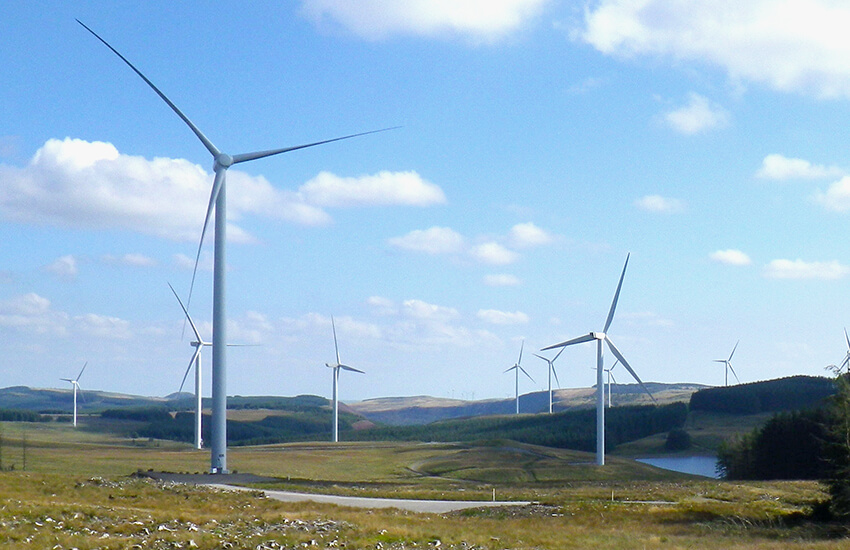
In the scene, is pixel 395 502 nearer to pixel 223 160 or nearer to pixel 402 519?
pixel 402 519

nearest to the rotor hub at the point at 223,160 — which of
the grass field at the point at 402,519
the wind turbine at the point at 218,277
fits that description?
the wind turbine at the point at 218,277

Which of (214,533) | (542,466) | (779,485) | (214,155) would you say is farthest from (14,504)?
(542,466)

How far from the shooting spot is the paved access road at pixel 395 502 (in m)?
56.5

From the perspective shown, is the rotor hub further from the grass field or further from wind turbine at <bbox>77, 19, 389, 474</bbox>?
the grass field

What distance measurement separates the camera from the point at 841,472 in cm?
4656

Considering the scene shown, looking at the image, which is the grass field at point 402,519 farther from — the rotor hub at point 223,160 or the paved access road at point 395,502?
the rotor hub at point 223,160

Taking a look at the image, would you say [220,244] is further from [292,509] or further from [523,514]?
[523,514]

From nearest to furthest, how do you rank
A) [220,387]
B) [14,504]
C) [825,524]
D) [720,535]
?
[14,504]
[720,535]
[825,524]
[220,387]

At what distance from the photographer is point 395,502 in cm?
6047

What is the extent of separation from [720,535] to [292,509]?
22436mm

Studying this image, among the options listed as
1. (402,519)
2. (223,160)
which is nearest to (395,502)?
(402,519)

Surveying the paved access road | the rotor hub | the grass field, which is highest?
the rotor hub

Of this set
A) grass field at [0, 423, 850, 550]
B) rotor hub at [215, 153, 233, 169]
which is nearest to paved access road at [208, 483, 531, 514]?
grass field at [0, 423, 850, 550]

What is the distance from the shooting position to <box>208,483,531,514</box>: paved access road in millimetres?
56500
